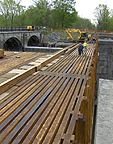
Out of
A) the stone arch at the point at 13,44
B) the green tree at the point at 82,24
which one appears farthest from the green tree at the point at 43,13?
the stone arch at the point at 13,44

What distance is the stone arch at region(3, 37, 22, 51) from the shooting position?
3548 centimetres

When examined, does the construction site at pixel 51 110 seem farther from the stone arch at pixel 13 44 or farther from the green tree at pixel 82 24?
the green tree at pixel 82 24

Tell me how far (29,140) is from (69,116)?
1407 millimetres

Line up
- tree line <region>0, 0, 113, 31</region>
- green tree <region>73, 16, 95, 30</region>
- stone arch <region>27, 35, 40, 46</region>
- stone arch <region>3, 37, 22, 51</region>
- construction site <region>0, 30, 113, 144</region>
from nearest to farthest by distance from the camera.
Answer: construction site <region>0, 30, 113, 144</region> → stone arch <region>3, 37, 22, 51</region> → stone arch <region>27, 35, 40, 46</region> → tree line <region>0, 0, 113, 31</region> → green tree <region>73, 16, 95, 30</region>

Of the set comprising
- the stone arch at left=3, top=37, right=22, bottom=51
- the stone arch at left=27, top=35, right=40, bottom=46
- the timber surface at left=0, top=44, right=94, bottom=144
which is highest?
the stone arch at left=27, top=35, right=40, bottom=46

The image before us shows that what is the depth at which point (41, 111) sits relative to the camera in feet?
15.5

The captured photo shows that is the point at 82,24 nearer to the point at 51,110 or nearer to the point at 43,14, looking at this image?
the point at 43,14

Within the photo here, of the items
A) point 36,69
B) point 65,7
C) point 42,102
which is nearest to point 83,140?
point 42,102

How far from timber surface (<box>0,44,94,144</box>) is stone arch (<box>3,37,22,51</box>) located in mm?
29782

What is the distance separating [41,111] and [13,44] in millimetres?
34490


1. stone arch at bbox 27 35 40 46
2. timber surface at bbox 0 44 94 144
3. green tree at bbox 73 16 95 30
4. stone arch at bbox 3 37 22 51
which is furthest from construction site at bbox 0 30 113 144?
green tree at bbox 73 16 95 30

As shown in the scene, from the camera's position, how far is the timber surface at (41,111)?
12.2 ft

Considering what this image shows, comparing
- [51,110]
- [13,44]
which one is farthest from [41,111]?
[13,44]

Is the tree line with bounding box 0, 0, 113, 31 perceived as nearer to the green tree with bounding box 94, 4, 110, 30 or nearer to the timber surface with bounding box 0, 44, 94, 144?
the green tree with bounding box 94, 4, 110, 30
